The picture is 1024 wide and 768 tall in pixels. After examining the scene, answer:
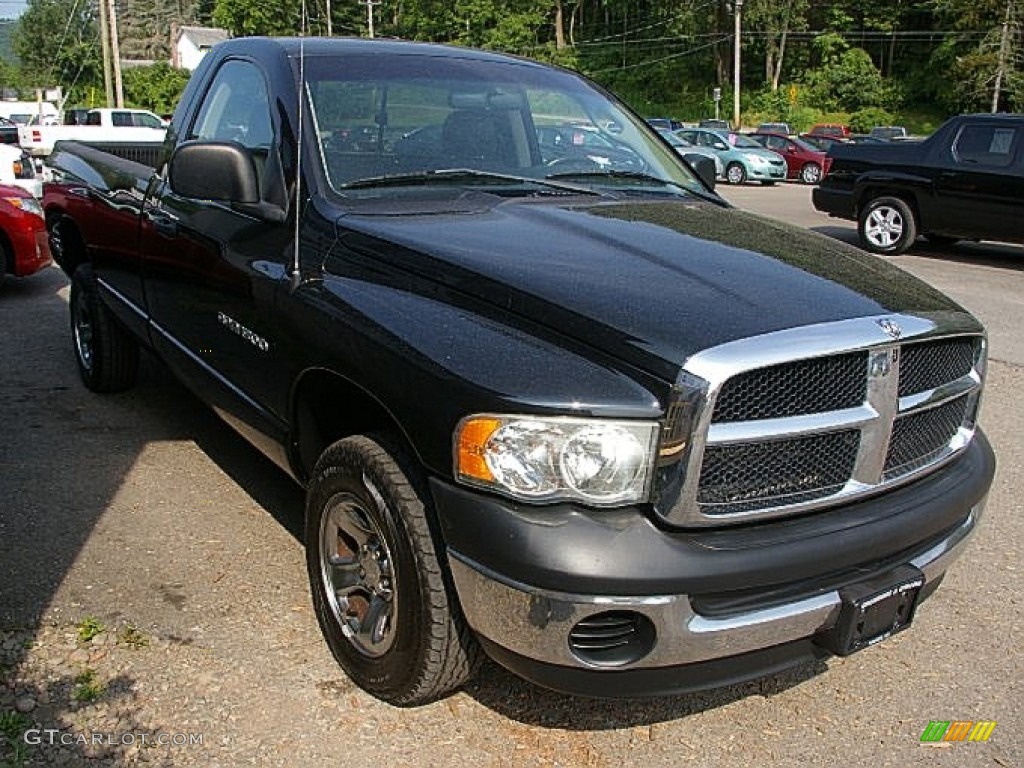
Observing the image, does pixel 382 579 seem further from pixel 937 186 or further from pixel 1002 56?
pixel 1002 56

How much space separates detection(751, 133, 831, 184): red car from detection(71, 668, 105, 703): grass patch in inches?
1089

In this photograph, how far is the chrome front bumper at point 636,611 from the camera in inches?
87.9

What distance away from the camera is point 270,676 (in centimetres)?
297

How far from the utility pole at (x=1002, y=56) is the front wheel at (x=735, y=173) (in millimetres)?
30749

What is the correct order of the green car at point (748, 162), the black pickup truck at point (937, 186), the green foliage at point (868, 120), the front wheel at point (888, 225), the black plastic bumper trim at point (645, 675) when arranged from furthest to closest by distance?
the green foliage at point (868, 120) < the green car at point (748, 162) < the front wheel at point (888, 225) < the black pickup truck at point (937, 186) < the black plastic bumper trim at point (645, 675)

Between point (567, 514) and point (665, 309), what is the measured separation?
1.87ft

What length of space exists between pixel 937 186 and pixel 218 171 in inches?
434

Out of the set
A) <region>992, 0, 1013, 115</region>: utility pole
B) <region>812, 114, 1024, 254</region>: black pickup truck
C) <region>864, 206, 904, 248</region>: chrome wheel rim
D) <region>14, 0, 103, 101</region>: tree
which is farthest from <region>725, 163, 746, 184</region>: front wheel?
<region>14, 0, 103, 101</region>: tree

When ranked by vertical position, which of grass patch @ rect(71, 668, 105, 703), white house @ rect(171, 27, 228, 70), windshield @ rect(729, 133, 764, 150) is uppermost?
white house @ rect(171, 27, 228, 70)

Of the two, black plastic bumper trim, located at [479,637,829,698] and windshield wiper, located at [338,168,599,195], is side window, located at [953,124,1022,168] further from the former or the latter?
black plastic bumper trim, located at [479,637,829,698]

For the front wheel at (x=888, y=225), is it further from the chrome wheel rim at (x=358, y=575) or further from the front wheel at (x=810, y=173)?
the front wheel at (x=810, y=173)

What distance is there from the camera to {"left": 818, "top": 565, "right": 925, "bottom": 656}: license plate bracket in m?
2.44

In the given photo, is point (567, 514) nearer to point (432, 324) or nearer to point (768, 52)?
point (432, 324)

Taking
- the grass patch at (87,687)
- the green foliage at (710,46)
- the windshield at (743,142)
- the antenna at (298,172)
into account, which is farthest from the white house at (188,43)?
the grass patch at (87,687)
